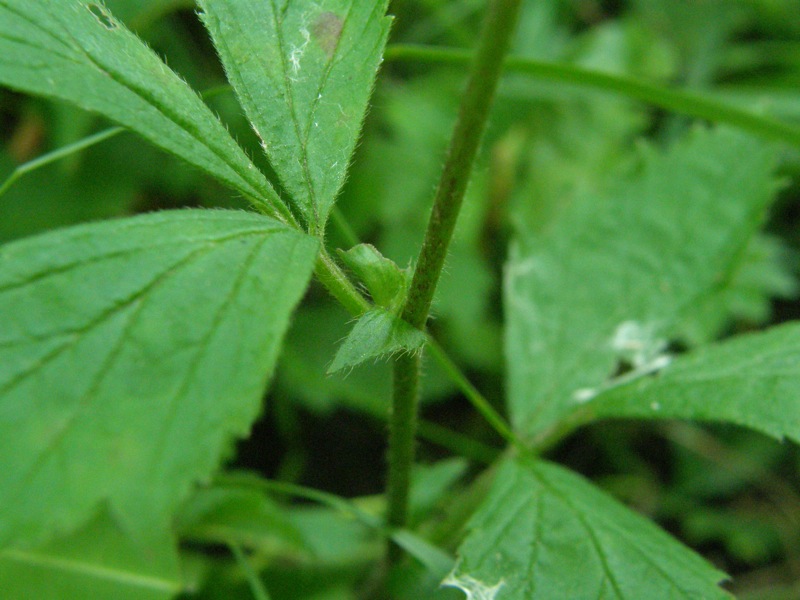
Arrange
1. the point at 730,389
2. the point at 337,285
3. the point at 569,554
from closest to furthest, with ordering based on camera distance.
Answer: the point at 337,285 → the point at 569,554 → the point at 730,389

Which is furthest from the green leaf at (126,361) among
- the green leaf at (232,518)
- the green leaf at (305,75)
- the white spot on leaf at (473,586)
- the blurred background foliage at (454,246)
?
the blurred background foliage at (454,246)

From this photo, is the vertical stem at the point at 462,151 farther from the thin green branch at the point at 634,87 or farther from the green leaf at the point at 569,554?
the thin green branch at the point at 634,87

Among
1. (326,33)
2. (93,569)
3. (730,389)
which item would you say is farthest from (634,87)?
(93,569)

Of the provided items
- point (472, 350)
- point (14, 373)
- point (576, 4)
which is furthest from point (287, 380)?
point (576, 4)

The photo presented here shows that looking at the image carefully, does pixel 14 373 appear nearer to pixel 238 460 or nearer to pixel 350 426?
pixel 238 460

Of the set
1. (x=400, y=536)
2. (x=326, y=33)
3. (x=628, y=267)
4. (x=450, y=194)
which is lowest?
(x=400, y=536)

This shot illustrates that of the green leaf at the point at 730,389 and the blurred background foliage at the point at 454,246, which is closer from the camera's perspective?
the green leaf at the point at 730,389

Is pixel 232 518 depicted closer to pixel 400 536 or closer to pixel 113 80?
pixel 400 536
